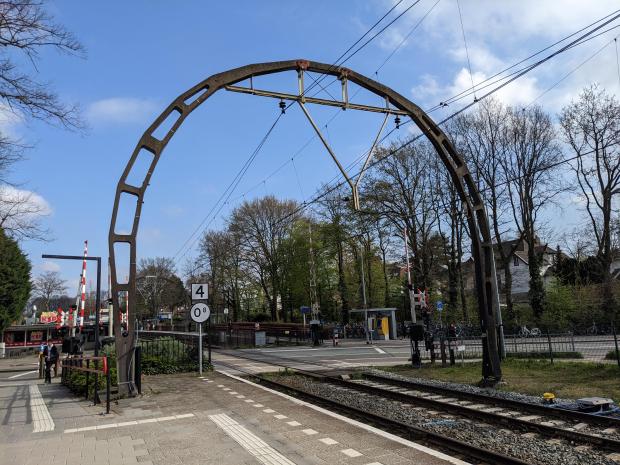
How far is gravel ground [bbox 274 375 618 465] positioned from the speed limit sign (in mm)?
6745

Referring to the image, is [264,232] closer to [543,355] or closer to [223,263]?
[223,263]

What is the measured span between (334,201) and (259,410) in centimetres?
3684

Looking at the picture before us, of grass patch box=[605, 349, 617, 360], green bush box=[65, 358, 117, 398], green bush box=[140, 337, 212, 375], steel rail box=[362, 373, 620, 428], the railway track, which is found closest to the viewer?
the railway track

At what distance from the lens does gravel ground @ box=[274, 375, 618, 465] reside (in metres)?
6.42

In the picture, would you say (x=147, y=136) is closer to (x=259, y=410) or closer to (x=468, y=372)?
(x=259, y=410)

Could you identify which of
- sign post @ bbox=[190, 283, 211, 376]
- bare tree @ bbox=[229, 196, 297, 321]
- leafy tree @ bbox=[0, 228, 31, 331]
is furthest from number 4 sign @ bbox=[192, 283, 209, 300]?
Result: bare tree @ bbox=[229, 196, 297, 321]

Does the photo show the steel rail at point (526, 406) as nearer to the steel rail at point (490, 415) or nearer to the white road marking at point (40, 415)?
the steel rail at point (490, 415)

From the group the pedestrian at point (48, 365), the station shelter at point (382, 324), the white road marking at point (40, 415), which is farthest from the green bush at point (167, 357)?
the station shelter at point (382, 324)

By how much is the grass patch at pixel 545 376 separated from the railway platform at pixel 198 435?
5.96m

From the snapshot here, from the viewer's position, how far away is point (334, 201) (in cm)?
4619

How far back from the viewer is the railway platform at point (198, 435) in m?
6.54

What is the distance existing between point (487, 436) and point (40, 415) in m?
8.98

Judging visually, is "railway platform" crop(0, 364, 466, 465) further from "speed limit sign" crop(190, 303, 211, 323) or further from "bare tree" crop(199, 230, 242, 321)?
"bare tree" crop(199, 230, 242, 321)

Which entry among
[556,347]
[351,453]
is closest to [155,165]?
[351,453]
